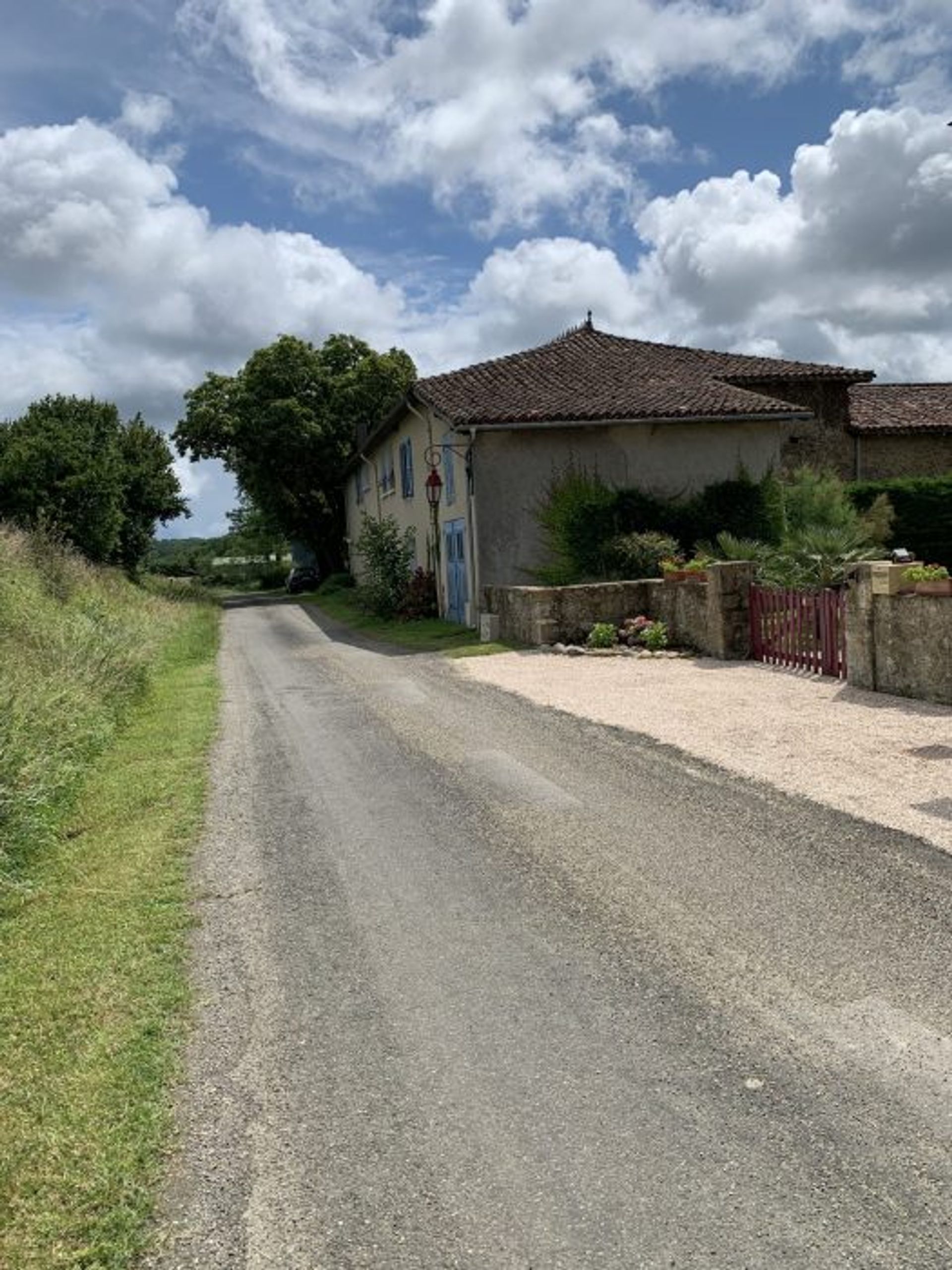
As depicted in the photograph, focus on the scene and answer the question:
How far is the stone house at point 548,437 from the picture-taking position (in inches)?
792

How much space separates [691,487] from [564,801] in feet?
50.3

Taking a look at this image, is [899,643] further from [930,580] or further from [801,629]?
[801,629]

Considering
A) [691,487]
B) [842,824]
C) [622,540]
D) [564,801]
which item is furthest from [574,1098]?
[691,487]

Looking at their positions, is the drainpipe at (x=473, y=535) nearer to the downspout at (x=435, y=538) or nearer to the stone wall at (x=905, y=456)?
the downspout at (x=435, y=538)

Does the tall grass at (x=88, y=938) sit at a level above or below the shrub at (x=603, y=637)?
below

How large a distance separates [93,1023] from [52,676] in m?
7.85

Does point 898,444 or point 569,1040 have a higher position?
point 898,444

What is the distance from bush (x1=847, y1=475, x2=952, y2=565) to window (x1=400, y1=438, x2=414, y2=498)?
1062 cm

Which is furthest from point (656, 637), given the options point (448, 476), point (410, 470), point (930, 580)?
point (410, 470)

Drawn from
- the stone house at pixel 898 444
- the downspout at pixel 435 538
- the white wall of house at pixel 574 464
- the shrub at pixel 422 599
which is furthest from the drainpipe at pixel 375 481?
the stone house at pixel 898 444

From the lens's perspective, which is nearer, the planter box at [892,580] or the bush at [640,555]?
the planter box at [892,580]

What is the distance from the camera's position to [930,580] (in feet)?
32.4

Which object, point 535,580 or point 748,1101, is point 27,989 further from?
point 535,580

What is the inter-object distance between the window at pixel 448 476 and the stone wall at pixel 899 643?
12064mm
